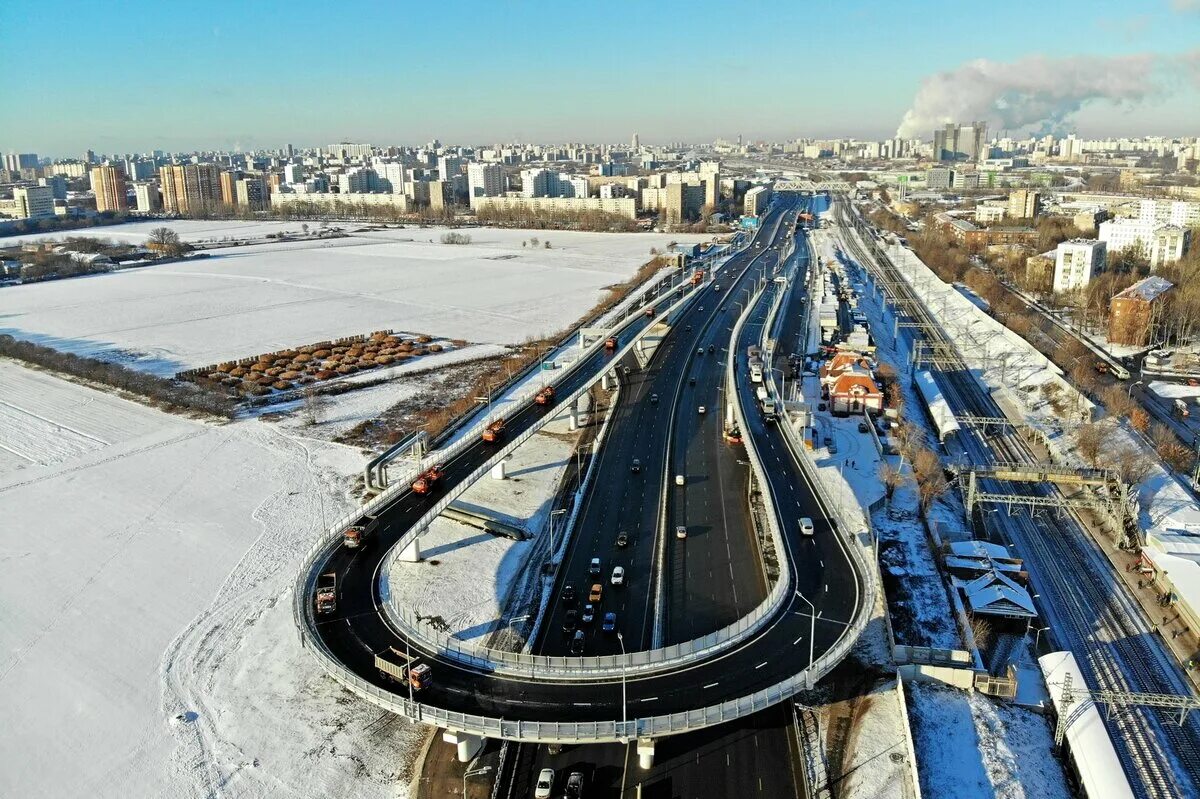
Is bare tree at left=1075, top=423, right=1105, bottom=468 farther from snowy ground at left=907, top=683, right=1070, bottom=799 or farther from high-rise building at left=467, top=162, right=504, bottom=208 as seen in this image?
high-rise building at left=467, top=162, right=504, bottom=208

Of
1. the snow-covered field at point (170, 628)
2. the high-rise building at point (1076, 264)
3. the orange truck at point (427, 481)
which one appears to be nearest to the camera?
the snow-covered field at point (170, 628)

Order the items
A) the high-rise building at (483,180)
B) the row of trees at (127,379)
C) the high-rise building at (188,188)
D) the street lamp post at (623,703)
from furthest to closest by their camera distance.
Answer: the high-rise building at (188,188)
the high-rise building at (483,180)
the row of trees at (127,379)
the street lamp post at (623,703)

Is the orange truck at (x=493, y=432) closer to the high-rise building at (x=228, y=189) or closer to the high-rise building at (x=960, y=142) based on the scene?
the high-rise building at (x=228, y=189)

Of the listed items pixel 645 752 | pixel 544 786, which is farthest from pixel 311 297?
pixel 645 752

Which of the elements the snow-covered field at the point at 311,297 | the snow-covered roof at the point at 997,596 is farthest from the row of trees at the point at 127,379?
the snow-covered roof at the point at 997,596

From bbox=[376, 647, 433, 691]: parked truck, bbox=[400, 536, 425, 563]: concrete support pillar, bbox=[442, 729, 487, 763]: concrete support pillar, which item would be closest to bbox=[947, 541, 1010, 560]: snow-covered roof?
bbox=[442, 729, 487, 763]: concrete support pillar

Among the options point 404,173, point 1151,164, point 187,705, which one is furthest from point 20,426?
point 1151,164

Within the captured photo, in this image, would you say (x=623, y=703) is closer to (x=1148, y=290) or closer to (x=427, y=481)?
(x=427, y=481)
